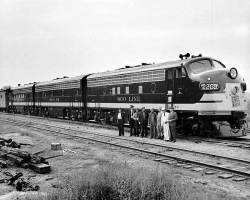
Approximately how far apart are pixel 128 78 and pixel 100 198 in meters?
13.8

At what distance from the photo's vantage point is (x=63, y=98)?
95.0 ft

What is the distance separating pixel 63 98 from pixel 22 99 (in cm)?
1484

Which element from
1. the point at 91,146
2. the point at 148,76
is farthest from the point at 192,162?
the point at 148,76

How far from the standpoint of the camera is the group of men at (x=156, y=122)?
14008mm

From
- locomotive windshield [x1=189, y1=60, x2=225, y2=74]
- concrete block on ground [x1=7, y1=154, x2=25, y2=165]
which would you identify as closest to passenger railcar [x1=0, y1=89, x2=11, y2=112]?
locomotive windshield [x1=189, y1=60, x2=225, y2=74]

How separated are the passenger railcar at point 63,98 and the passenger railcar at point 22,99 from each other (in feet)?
5.84

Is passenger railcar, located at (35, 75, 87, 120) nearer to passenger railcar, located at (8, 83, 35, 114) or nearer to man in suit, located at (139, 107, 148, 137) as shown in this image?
passenger railcar, located at (8, 83, 35, 114)

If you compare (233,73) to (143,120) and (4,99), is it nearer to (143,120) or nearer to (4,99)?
(143,120)

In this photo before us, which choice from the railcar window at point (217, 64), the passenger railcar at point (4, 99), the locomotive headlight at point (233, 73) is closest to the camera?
the locomotive headlight at point (233, 73)

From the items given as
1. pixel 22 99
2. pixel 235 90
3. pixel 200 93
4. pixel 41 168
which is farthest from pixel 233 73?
pixel 22 99

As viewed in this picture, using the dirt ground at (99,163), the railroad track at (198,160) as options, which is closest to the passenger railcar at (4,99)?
the dirt ground at (99,163)

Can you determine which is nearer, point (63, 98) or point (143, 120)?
point (143, 120)

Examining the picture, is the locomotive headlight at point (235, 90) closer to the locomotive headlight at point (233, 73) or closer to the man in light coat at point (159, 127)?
the locomotive headlight at point (233, 73)

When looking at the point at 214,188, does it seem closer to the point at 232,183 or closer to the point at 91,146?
the point at 232,183
